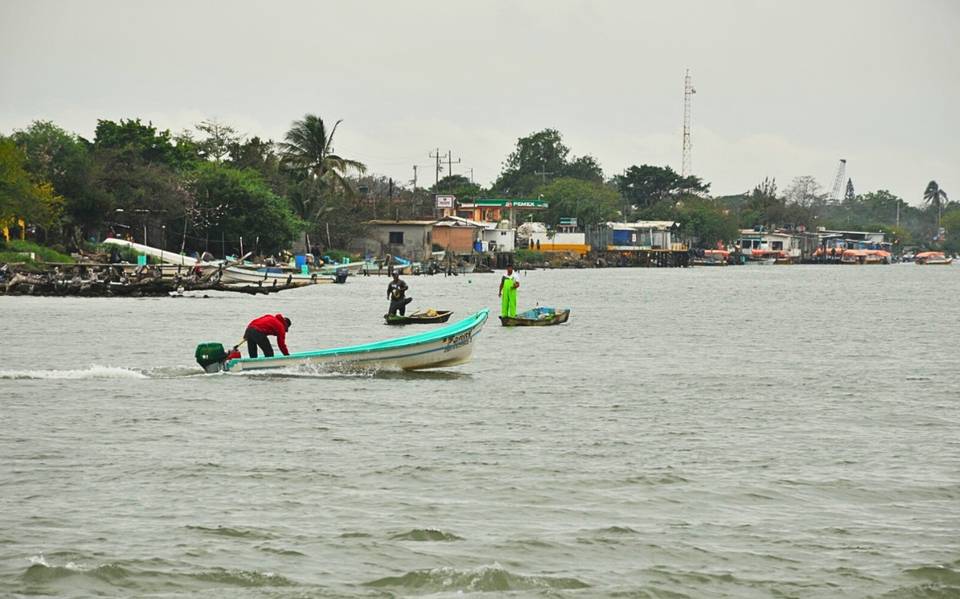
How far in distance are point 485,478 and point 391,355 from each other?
9433 mm

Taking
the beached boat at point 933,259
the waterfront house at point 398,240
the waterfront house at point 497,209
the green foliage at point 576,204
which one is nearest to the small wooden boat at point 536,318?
the waterfront house at point 398,240

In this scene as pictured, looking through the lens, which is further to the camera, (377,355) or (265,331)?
(377,355)

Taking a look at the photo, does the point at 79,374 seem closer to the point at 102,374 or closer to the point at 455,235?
the point at 102,374

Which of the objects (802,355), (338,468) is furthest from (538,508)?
(802,355)

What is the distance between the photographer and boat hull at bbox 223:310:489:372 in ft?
76.4

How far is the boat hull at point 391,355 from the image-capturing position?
23297mm

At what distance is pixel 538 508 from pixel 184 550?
3.67 meters

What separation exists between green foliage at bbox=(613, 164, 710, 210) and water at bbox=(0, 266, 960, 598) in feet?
475

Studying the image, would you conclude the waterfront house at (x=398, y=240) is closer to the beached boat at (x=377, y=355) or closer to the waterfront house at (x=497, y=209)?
the waterfront house at (x=497, y=209)

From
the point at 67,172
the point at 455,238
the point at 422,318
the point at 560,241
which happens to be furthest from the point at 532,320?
the point at 560,241

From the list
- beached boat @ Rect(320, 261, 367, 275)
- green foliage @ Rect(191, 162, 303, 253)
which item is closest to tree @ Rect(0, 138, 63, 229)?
green foliage @ Rect(191, 162, 303, 253)

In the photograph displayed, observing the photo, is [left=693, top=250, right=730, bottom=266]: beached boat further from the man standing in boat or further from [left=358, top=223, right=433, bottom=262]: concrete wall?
the man standing in boat

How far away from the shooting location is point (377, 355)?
23.7 metres

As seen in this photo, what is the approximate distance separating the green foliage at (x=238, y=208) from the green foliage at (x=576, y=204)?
60336 mm
